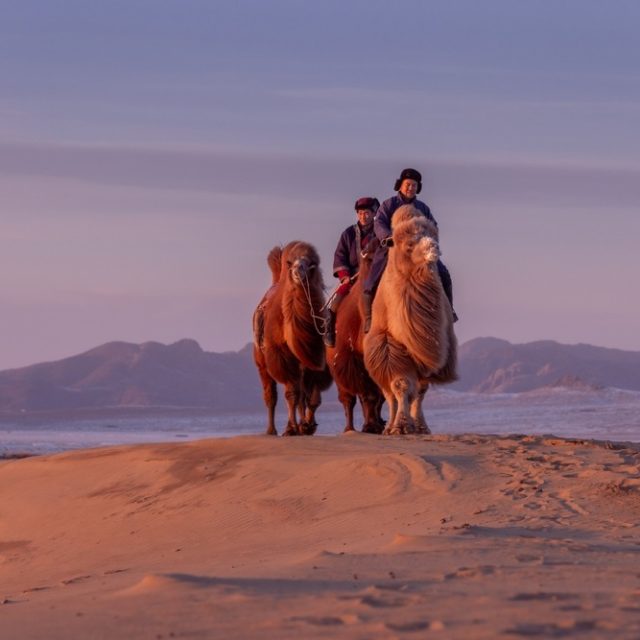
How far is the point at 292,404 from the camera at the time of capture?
1612 centimetres

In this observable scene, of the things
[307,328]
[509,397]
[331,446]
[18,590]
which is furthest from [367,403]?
[509,397]

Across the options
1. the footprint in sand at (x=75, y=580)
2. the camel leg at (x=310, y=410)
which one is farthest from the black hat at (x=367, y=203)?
the footprint in sand at (x=75, y=580)

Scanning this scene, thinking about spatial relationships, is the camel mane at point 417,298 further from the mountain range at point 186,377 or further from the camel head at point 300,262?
the mountain range at point 186,377

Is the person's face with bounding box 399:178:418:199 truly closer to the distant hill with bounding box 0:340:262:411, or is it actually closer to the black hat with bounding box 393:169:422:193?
Result: the black hat with bounding box 393:169:422:193

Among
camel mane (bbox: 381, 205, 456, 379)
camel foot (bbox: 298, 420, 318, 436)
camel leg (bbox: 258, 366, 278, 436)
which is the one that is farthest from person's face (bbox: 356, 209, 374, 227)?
camel leg (bbox: 258, 366, 278, 436)

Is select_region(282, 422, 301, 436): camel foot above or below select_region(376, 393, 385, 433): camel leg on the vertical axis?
below

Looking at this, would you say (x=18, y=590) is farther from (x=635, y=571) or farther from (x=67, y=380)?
(x=67, y=380)

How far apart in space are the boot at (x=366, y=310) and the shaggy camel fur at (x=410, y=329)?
0.45 m

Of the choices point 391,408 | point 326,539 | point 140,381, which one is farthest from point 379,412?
point 140,381

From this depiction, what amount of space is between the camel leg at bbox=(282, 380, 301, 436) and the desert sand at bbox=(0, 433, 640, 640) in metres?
2.87

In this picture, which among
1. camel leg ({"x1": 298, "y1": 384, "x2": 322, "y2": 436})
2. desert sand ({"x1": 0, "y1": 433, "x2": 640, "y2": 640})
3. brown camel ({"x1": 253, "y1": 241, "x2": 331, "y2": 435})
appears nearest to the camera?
desert sand ({"x1": 0, "y1": 433, "x2": 640, "y2": 640})

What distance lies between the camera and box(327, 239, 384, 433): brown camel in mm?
14672

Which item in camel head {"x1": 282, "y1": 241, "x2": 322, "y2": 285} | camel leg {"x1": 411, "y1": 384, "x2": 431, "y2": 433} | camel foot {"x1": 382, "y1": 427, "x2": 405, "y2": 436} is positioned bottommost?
camel foot {"x1": 382, "y1": 427, "x2": 405, "y2": 436}

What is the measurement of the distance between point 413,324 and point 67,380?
A: 188 ft
